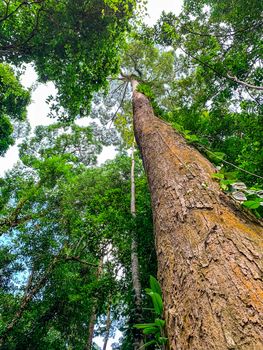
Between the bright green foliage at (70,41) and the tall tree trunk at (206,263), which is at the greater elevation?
the bright green foliage at (70,41)

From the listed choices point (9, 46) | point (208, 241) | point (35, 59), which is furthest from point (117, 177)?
point (208, 241)

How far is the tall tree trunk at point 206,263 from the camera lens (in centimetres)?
95

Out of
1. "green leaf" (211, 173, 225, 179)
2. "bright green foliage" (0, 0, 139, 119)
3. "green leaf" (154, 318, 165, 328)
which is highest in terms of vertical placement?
"bright green foliage" (0, 0, 139, 119)

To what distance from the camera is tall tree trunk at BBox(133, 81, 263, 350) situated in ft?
3.12

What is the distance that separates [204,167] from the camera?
2379mm

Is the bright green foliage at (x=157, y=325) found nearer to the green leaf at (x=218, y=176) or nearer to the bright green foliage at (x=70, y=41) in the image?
the green leaf at (x=218, y=176)

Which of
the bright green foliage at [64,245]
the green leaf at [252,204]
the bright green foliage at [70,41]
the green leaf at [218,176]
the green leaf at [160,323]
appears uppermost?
the bright green foliage at [70,41]

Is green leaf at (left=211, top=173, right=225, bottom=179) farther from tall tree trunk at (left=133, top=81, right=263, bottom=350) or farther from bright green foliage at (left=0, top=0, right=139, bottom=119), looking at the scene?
bright green foliage at (left=0, top=0, right=139, bottom=119)

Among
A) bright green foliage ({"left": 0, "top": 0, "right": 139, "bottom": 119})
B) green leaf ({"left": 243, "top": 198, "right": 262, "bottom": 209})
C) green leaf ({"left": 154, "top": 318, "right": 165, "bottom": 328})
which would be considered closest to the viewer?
green leaf ({"left": 154, "top": 318, "right": 165, "bottom": 328})

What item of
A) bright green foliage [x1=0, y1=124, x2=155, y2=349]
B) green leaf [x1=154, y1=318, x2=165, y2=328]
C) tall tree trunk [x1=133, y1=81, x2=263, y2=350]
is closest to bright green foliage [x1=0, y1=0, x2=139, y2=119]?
bright green foliage [x1=0, y1=124, x2=155, y2=349]

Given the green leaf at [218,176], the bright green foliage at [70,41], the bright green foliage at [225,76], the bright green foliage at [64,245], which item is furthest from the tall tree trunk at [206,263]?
the bright green foliage at [70,41]

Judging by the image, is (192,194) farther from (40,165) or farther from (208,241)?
(40,165)

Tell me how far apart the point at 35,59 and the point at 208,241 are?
23.1ft

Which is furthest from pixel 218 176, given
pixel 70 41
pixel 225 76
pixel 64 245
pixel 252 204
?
pixel 64 245
